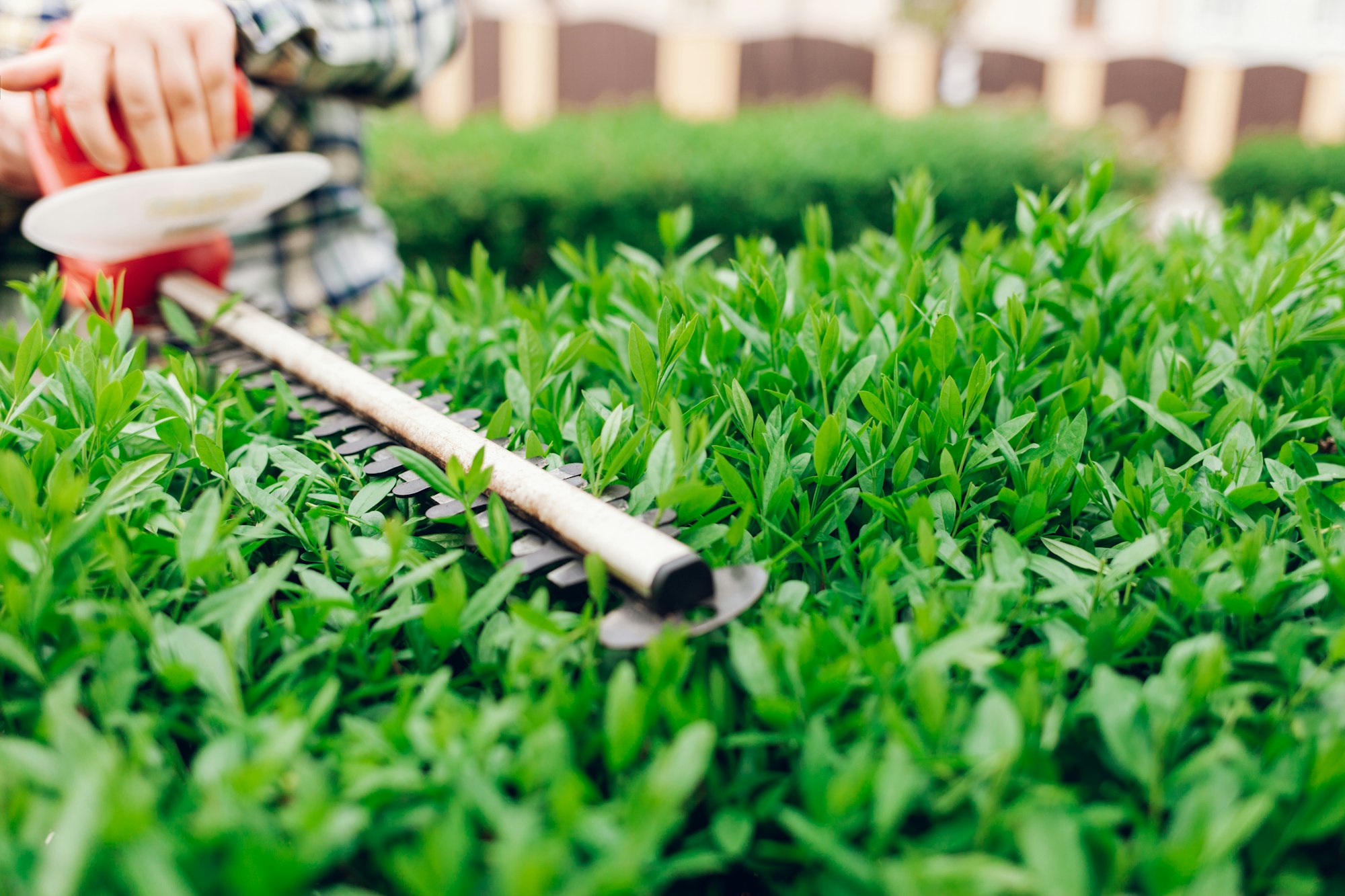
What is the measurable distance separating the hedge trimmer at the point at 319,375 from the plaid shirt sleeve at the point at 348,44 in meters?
0.18

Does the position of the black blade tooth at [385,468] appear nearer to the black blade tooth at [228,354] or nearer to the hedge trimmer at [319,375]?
the hedge trimmer at [319,375]

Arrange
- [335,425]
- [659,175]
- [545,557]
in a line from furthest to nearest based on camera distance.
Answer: [659,175] < [335,425] < [545,557]

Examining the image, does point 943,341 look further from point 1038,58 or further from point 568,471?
point 1038,58

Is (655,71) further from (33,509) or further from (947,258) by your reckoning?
(33,509)

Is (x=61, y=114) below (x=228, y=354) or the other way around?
the other way around

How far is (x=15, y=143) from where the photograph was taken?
166cm

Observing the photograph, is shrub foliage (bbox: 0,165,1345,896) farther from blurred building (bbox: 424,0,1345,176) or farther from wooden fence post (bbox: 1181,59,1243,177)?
wooden fence post (bbox: 1181,59,1243,177)

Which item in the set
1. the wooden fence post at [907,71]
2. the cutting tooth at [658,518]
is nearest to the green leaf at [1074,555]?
the cutting tooth at [658,518]

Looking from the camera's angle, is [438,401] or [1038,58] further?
[1038,58]

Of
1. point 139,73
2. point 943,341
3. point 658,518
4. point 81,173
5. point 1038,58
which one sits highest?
point 1038,58

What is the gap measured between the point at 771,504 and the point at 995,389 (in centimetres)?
41

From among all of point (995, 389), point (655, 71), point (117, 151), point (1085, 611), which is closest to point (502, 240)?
point (117, 151)

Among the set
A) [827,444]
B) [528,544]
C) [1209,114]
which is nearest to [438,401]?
[528,544]

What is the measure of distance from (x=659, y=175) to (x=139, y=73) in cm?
455
